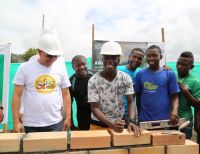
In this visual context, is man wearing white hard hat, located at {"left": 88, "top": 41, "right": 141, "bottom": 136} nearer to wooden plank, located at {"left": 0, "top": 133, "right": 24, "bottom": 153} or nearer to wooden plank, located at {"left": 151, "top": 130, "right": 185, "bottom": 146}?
wooden plank, located at {"left": 151, "top": 130, "right": 185, "bottom": 146}

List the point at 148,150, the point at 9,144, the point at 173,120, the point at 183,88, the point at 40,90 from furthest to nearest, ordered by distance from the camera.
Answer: the point at 183,88 < the point at 173,120 < the point at 40,90 < the point at 148,150 < the point at 9,144

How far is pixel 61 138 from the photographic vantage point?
2.56m

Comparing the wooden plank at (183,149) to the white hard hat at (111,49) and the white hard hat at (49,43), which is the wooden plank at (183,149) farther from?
the white hard hat at (49,43)

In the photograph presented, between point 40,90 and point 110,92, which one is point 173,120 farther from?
point 40,90

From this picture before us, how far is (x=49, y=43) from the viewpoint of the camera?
123 inches

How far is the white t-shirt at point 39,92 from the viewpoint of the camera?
3248mm

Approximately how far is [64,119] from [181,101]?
144 centimetres

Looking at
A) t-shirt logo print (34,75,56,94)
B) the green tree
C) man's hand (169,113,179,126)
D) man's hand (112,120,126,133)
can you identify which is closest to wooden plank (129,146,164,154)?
man's hand (112,120,126,133)

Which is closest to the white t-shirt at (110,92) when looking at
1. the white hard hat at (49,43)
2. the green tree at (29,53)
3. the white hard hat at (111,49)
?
the white hard hat at (111,49)

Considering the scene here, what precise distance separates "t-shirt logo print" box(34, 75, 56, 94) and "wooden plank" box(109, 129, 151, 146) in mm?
908

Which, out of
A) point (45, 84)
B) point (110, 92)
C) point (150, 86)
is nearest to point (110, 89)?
point (110, 92)

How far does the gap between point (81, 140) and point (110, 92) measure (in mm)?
831

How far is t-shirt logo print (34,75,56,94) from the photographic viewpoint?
3249 millimetres

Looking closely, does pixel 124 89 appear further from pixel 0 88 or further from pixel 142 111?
pixel 0 88
